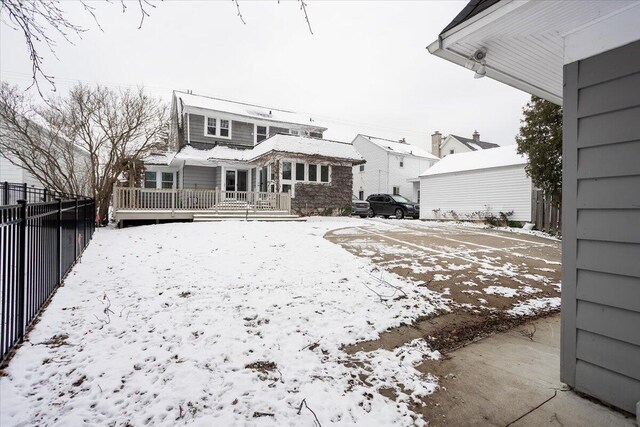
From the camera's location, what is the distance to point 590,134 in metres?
2.31

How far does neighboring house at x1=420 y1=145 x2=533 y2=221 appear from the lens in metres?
16.6

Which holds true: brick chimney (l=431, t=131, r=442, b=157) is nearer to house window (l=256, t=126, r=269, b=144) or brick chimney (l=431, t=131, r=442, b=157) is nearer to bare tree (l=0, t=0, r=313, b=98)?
house window (l=256, t=126, r=269, b=144)

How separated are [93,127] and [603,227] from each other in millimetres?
16875

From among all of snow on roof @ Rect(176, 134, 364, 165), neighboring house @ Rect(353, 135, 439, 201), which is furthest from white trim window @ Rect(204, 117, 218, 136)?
neighboring house @ Rect(353, 135, 439, 201)

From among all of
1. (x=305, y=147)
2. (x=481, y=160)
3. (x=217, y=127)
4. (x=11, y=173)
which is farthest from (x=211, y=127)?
(x=481, y=160)

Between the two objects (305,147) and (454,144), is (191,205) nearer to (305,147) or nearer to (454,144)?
(305,147)

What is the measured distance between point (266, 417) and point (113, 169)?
1452 cm

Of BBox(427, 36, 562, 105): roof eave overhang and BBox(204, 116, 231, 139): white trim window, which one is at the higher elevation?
BBox(204, 116, 231, 139): white trim window

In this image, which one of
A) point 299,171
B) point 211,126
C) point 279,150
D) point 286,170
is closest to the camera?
point 279,150

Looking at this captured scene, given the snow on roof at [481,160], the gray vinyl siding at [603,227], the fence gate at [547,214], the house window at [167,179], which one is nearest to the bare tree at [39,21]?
the gray vinyl siding at [603,227]

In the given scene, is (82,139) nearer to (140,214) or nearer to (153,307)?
(140,214)

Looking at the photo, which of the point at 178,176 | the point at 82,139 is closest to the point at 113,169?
the point at 82,139

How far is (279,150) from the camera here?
15312 mm

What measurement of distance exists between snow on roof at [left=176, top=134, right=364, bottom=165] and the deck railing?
2.82m
